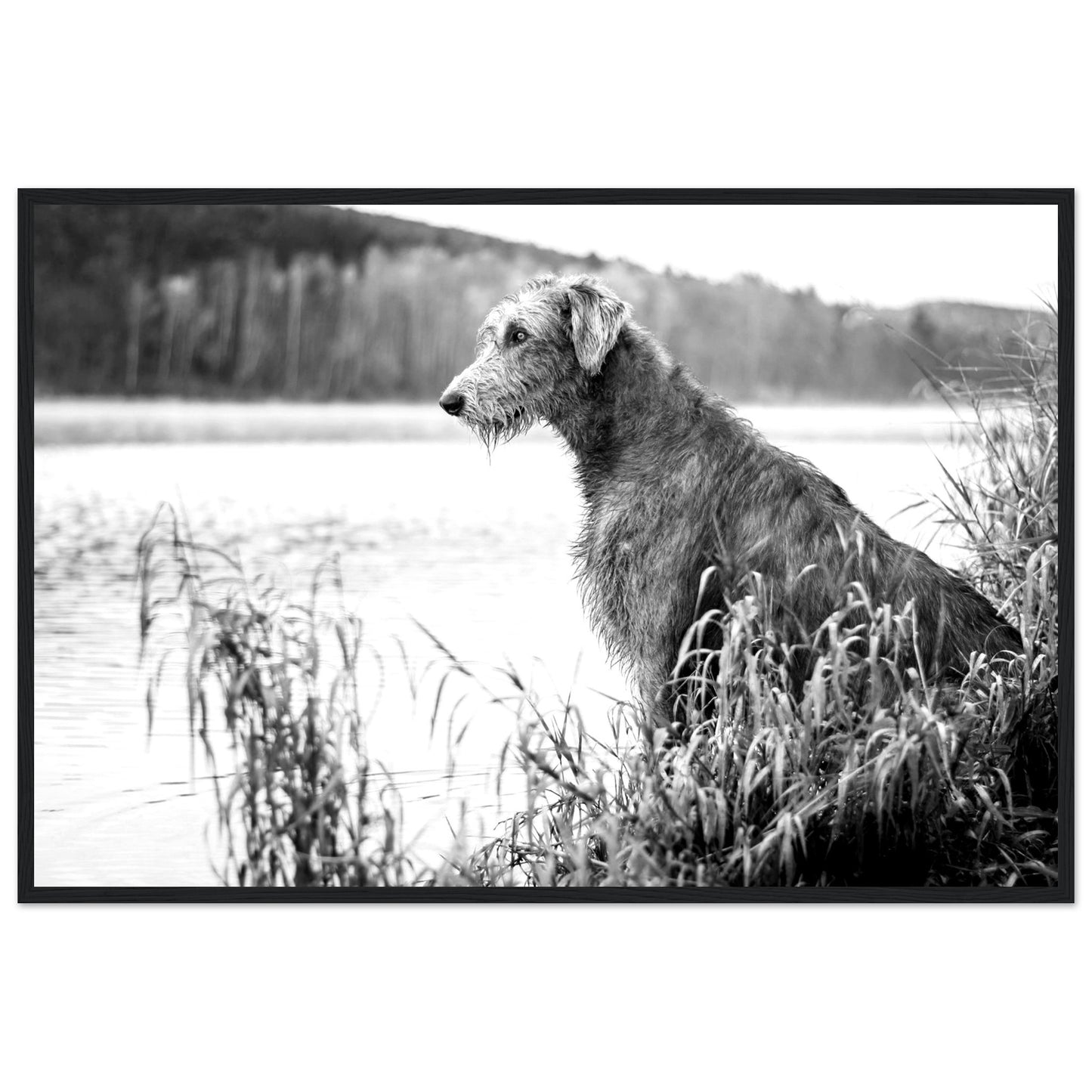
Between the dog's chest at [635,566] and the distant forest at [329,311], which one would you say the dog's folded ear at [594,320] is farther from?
Result: the dog's chest at [635,566]

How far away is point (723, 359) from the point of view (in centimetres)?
346

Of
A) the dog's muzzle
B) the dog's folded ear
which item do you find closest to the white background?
the dog's folded ear

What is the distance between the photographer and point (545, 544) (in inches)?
136

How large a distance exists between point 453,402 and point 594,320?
0.42 m

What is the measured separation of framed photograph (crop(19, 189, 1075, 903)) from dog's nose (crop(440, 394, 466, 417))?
0.01m

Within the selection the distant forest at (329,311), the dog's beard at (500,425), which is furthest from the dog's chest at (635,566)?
the distant forest at (329,311)

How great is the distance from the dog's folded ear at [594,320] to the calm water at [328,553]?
26cm

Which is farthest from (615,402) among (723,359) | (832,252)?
(832,252)

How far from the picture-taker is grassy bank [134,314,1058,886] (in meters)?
3.17

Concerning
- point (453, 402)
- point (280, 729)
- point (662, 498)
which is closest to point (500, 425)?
point (453, 402)

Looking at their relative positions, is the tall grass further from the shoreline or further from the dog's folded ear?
the dog's folded ear

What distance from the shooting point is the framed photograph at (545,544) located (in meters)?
3.25
